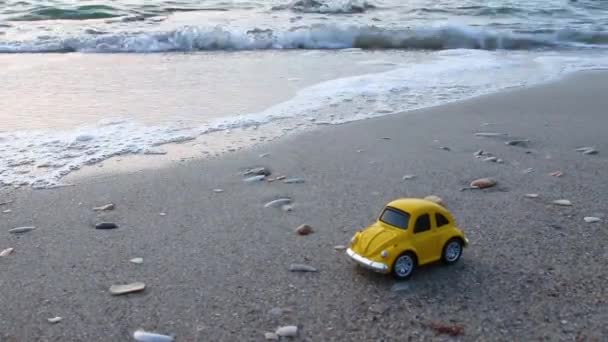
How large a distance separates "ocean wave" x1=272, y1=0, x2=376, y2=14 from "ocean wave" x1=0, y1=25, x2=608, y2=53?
414cm

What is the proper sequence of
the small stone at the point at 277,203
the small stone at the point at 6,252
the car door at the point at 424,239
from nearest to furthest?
1. the car door at the point at 424,239
2. the small stone at the point at 6,252
3. the small stone at the point at 277,203

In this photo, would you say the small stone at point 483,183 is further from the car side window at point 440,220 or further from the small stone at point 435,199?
the car side window at point 440,220

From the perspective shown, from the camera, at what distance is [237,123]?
7.86 m

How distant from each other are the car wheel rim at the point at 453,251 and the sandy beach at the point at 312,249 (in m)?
0.07

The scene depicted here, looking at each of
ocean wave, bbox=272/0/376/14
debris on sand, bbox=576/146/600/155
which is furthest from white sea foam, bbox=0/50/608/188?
ocean wave, bbox=272/0/376/14

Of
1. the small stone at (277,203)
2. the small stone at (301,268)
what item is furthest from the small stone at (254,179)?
the small stone at (301,268)

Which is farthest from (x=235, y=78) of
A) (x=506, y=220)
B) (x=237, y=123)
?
(x=506, y=220)

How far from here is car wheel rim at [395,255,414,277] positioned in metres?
3.99

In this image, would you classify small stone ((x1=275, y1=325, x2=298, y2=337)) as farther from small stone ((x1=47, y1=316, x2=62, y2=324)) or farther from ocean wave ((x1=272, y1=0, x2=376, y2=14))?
ocean wave ((x1=272, y1=0, x2=376, y2=14))

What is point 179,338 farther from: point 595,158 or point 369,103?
point 369,103

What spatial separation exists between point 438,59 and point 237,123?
6049 mm

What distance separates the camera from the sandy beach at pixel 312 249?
3664mm

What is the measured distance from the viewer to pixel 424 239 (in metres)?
4.08

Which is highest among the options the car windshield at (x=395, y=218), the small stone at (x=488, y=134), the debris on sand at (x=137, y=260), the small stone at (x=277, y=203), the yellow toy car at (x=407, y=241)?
the car windshield at (x=395, y=218)
